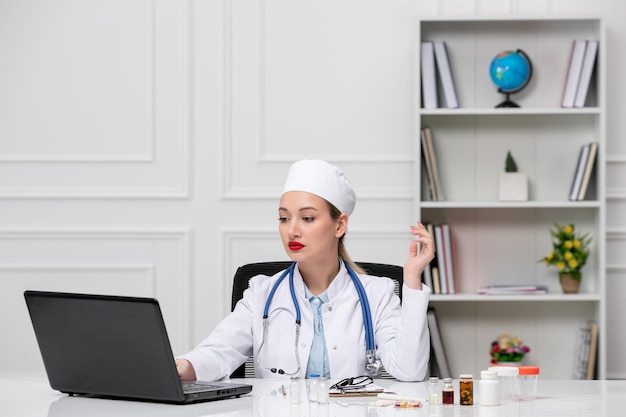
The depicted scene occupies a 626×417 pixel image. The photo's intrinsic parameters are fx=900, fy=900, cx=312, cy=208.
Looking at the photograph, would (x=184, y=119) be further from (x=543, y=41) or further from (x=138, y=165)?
(x=543, y=41)

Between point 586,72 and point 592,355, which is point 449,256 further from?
point 586,72

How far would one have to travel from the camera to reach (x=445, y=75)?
152 inches

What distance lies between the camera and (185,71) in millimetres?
4000

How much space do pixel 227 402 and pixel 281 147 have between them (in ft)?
7.71

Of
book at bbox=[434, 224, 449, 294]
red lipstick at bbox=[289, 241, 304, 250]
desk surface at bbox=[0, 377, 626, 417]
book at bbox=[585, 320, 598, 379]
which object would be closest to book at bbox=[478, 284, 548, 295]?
book at bbox=[434, 224, 449, 294]

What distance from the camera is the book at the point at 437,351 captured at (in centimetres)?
384

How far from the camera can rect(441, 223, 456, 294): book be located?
385 centimetres

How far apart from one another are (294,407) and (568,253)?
2.45 meters

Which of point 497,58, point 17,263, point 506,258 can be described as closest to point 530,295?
point 506,258

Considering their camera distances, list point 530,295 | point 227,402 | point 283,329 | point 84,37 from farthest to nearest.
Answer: point 84,37 → point 530,295 → point 283,329 → point 227,402

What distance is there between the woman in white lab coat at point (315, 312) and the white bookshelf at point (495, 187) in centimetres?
174

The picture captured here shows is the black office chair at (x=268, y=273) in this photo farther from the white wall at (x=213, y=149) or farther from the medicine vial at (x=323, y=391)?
the white wall at (x=213, y=149)

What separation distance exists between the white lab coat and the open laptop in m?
0.34

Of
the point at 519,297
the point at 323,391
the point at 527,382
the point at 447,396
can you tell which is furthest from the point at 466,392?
the point at 519,297
